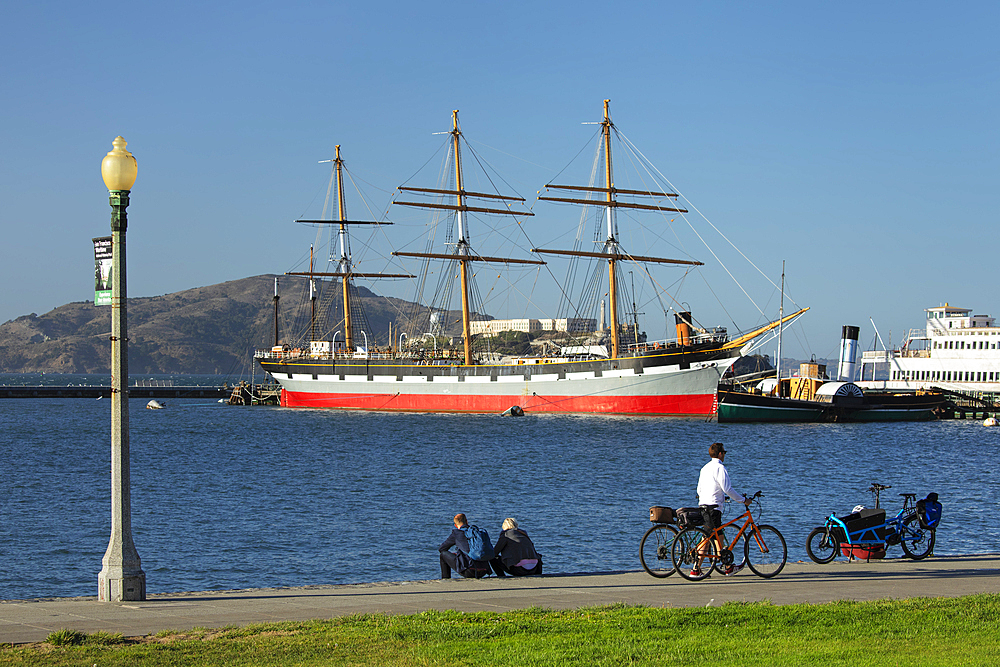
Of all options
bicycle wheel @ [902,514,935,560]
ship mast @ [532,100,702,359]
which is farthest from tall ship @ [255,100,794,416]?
bicycle wheel @ [902,514,935,560]

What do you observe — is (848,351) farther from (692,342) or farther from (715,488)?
(715,488)

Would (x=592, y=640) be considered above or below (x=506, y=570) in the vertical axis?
above

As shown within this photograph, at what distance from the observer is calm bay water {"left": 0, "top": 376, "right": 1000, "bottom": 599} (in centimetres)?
2142

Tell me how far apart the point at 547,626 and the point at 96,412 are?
3842 inches

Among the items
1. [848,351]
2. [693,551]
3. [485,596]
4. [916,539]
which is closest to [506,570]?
[485,596]

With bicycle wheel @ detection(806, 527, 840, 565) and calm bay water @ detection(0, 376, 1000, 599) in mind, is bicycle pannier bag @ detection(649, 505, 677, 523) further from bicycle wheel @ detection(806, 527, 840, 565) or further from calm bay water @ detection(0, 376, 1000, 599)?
calm bay water @ detection(0, 376, 1000, 599)

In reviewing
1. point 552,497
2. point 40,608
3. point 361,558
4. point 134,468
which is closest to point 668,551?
point 40,608

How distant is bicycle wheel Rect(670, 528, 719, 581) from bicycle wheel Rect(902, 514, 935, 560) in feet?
13.9

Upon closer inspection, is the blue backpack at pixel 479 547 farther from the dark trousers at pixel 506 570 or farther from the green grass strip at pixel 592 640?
the green grass strip at pixel 592 640

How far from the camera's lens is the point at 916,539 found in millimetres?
15648

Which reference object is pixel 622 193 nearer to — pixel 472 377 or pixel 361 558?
pixel 472 377

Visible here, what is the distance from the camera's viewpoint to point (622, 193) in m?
80.3

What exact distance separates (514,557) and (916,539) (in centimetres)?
679

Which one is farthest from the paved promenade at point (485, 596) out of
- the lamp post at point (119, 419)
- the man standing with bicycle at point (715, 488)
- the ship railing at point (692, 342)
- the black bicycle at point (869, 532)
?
the ship railing at point (692, 342)
